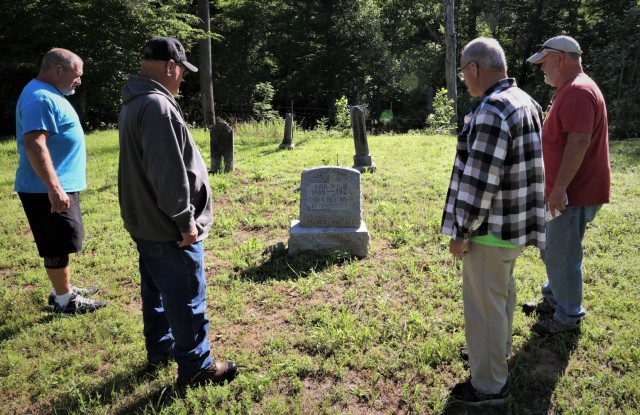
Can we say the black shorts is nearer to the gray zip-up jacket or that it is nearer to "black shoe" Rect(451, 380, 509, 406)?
the gray zip-up jacket

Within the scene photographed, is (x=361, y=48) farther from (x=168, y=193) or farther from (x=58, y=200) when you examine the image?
(x=168, y=193)

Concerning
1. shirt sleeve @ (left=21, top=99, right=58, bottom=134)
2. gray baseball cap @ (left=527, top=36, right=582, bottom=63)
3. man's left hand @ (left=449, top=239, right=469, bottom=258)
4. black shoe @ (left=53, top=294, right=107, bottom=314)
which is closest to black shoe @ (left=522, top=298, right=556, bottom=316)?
man's left hand @ (left=449, top=239, right=469, bottom=258)

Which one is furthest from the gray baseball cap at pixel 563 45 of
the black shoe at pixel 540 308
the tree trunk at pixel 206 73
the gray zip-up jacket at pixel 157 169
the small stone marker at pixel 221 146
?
the tree trunk at pixel 206 73

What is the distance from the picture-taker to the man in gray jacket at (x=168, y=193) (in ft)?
9.13

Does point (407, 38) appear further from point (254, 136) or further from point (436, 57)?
point (254, 136)

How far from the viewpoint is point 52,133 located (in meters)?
4.03

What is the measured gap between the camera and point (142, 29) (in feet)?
60.5

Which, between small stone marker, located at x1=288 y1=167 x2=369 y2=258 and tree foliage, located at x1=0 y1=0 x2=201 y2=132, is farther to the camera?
tree foliage, located at x1=0 y1=0 x2=201 y2=132

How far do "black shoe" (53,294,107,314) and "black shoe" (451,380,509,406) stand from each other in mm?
3262

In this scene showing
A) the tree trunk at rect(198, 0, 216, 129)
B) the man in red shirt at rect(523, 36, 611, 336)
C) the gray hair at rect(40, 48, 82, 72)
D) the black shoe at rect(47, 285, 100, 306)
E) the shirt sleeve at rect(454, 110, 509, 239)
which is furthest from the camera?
the tree trunk at rect(198, 0, 216, 129)

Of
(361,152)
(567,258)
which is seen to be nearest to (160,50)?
(567,258)

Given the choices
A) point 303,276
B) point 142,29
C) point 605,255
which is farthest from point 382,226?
point 142,29

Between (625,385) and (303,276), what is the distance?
295 centimetres

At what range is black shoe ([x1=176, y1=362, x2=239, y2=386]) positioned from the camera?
10.6 feet
